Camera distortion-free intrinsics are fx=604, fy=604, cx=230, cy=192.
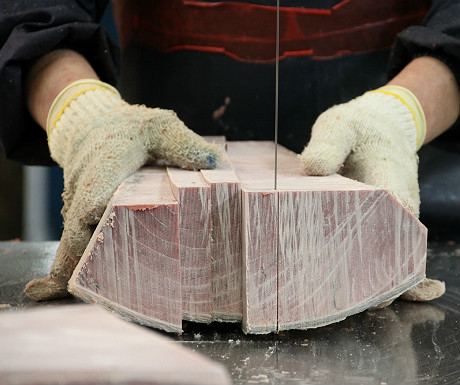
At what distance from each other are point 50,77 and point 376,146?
0.73 m

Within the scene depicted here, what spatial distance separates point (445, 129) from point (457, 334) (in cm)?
70

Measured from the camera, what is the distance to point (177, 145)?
1.12 meters

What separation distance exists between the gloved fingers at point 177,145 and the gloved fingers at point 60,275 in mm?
235

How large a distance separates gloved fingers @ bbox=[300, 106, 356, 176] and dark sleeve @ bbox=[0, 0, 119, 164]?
0.59 meters

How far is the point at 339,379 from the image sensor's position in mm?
808

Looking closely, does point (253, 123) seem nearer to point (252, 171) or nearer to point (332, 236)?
point (252, 171)

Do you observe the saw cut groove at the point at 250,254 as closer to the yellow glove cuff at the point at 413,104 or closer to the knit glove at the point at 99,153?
the knit glove at the point at 99,153

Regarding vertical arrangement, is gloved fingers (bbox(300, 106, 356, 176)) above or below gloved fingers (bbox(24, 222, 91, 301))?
above

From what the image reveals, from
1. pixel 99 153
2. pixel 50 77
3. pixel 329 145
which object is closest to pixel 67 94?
pixel 50 77

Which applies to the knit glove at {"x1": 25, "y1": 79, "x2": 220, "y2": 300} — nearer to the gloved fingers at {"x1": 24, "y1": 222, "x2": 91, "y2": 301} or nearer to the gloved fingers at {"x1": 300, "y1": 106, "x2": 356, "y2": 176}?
the gloved fingers at {"x1": 24, "y1": 222, "x2": 91, "y2": 301}

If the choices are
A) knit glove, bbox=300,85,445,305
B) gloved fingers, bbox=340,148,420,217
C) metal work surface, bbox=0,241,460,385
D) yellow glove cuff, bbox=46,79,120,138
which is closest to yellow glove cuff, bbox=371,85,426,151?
knit glove, bbox=300,85,445,305

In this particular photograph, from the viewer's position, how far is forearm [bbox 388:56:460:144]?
140 centimetres

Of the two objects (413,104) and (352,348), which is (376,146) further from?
(352,348)

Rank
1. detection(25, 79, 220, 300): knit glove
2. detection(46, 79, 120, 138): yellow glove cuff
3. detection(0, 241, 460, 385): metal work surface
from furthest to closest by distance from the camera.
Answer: detection(46, 79, 120, 138): yellow glove cuff → detection(25, 79, 220, 300): knit glove → detection(0, 241, 460, 385): metal work surface
